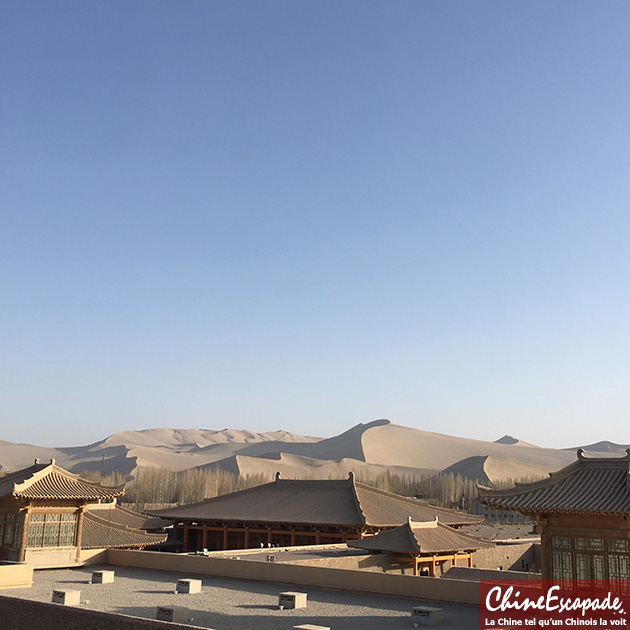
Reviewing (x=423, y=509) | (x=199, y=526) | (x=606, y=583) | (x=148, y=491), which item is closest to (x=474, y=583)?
(x=606, y=583)

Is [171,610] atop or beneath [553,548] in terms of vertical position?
beneath

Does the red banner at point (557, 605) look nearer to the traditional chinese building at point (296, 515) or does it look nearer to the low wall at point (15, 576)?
the low wall at point (15, 576)

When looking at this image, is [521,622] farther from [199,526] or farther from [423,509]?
[199,526]

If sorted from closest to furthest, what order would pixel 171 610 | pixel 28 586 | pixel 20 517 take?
pixel 171 610
pixel 28 586
pixel 20 517

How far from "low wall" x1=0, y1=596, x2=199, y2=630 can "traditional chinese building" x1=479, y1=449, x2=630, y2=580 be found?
1153 cm

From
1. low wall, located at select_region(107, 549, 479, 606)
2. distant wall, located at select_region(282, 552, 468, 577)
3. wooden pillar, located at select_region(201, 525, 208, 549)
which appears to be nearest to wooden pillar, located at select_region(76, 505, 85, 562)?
low wall, located at select_region(107, 549, 479, 606)

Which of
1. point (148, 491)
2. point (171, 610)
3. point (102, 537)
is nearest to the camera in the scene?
point (171, 610)

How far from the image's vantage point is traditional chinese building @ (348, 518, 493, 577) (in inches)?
1490

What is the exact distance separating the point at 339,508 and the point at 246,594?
1084 inches

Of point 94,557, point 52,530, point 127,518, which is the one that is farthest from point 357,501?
point 52,530

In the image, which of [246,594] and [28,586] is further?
[28,586]

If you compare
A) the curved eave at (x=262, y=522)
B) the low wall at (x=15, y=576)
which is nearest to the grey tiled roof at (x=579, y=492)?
the low wall at (x=15, y=576)

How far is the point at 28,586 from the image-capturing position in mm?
26359

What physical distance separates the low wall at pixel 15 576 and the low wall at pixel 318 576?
5443 millimetres
